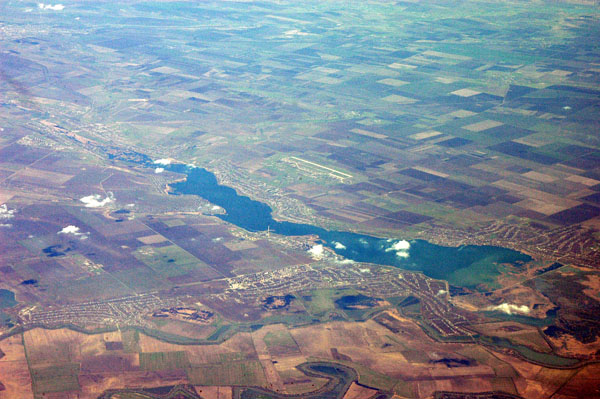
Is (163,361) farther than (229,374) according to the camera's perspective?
Yes

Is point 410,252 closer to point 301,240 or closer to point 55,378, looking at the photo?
point 301,240

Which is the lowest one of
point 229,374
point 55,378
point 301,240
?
point 229,374

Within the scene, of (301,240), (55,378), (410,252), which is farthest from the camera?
(301,240)

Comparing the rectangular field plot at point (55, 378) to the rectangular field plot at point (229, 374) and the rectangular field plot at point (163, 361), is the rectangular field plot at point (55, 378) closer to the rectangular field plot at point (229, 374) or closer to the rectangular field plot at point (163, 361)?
the rectangular field plot at point (163, 361)

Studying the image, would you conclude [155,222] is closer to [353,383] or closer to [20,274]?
[20,274]

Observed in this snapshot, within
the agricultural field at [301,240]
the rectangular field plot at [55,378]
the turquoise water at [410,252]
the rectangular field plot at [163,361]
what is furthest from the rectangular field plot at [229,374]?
the turquoise water at [410,252]

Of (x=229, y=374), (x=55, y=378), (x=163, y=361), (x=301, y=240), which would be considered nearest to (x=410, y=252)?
(x=301, y=240)

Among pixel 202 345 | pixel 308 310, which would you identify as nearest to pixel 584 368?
pixel 308 310

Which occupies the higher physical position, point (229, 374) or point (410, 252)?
point (410, 252)

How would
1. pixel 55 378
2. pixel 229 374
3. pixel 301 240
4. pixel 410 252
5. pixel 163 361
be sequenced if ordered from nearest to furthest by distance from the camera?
pixel 55 378 → pixel 229 374 → pixel 163 361 → pixel 410 252 → pixel 301 240

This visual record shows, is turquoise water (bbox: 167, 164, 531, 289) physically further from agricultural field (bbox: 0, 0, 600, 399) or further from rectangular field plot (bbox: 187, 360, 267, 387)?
rectangular field plot (bbox: 187, 360, 267, 387)

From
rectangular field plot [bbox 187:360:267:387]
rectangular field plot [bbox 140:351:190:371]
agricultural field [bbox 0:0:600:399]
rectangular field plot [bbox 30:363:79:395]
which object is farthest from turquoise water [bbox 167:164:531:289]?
rectangular field plot [bbox 30:363:79:395]
